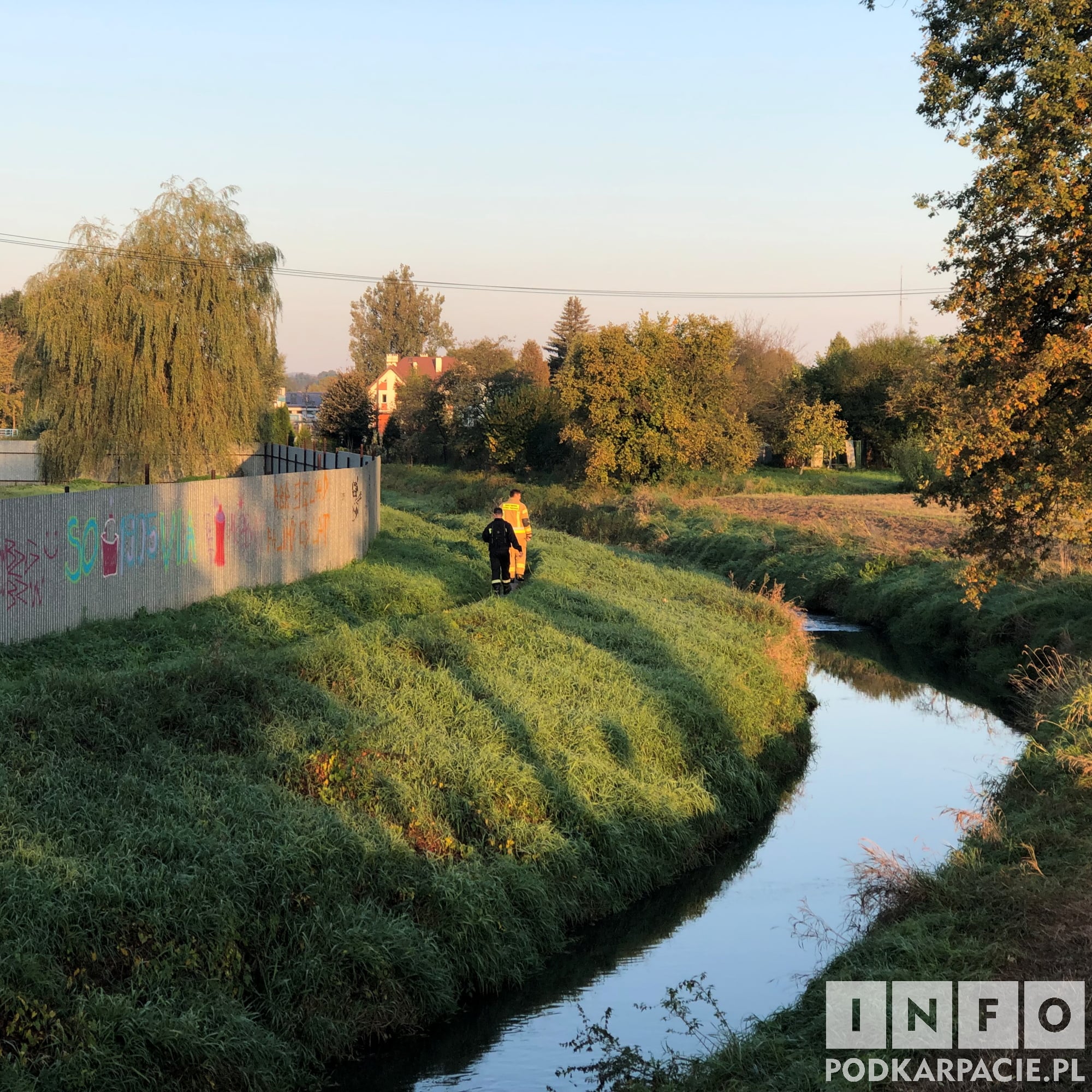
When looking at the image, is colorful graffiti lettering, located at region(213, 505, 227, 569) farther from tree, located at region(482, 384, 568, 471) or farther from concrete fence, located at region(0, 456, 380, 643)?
tree, located at region(482, 384, 568, 471)

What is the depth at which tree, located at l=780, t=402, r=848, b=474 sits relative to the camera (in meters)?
56.7

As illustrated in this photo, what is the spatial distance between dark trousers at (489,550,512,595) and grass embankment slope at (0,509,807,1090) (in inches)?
77.6

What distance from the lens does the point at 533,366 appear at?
75.6 meters

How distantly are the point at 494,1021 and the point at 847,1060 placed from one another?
9.49 ft

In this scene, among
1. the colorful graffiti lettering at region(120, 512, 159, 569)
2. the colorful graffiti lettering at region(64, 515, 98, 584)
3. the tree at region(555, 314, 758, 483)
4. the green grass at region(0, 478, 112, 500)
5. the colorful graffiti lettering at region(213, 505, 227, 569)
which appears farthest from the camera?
the tree at region(555, 314, 758, 483)

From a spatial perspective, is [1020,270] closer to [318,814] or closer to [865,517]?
[318,814]

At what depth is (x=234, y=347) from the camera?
3484 cm

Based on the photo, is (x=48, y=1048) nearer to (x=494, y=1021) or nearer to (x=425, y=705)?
(x=494, y=1021)

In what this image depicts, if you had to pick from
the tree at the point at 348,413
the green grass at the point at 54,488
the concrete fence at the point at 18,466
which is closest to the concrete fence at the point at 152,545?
the green grass at the point at 54,488

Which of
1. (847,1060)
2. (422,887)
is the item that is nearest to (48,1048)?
(422,887)

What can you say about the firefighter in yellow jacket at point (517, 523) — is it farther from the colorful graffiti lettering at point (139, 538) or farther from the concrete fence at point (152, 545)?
the colorful graffiti lettering at point (139, 538)

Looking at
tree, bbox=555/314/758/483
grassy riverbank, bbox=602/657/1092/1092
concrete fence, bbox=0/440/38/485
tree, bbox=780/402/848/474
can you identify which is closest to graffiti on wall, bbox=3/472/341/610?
grassy riverbank, bbox=602/657/1092/1092

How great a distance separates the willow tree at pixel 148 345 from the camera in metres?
33.5

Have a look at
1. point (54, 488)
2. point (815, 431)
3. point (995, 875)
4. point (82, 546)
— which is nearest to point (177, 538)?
point (82, 546)
